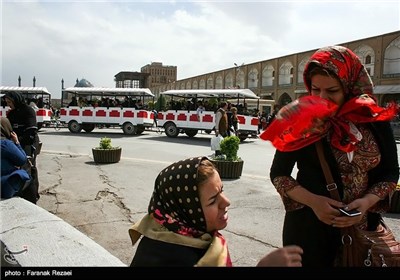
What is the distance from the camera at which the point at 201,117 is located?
56.7ft

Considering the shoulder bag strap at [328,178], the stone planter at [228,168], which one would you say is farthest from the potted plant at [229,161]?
the shoulder bag strap at [328,178]

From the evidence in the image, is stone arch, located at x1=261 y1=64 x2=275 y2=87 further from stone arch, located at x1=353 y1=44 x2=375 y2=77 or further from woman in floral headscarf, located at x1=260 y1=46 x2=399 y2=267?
woman in floral headscarf, located at x1=260 y1=46 x2=399 y2=267

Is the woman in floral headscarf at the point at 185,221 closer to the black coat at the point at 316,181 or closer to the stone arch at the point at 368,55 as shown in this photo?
the black coat at the point at 316,181

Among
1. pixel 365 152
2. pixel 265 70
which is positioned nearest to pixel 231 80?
pixel 265 70

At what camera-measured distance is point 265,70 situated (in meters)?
45.4

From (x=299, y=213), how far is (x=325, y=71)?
67 cm

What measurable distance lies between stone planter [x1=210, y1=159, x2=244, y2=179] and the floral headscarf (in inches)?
234

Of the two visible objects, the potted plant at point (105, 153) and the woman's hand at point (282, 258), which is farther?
the potted plant at point (105, 153)

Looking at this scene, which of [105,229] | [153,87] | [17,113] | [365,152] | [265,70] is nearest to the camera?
[365,152]

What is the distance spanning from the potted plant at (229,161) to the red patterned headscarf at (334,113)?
5.71m

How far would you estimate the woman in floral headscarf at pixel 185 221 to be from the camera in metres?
1.29

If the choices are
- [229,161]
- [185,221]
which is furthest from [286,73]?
[185,221]

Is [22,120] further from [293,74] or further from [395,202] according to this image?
[293,74]

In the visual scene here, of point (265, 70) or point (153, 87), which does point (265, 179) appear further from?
point (153, 87)
